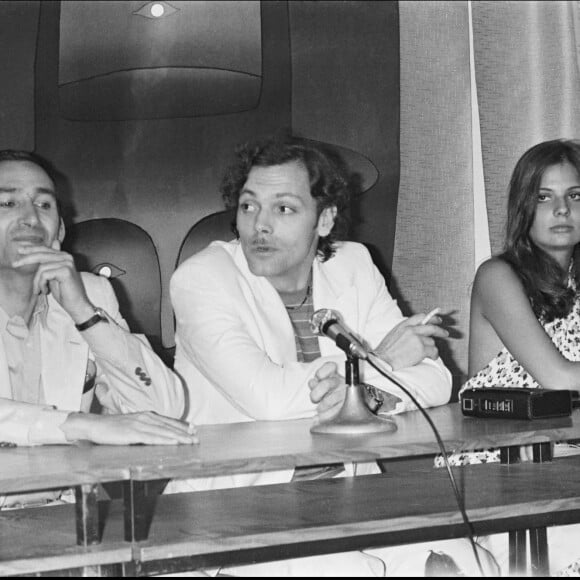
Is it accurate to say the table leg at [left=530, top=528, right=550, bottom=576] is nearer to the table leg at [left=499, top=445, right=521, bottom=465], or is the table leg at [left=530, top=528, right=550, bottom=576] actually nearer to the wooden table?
the wooden table

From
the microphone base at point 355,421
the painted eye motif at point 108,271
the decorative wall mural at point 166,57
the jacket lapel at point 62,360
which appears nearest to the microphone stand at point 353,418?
the microphone base at point 355,421

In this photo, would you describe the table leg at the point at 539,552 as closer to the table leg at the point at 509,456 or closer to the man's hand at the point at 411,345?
the table leg at the point at 509,456

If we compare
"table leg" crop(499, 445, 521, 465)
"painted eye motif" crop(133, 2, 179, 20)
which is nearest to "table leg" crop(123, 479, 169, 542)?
"table leg" crop(499, 445, 521, 465)

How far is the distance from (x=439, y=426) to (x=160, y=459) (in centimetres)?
67

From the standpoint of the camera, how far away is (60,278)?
228 cm

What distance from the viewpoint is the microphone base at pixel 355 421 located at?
6.30 feet

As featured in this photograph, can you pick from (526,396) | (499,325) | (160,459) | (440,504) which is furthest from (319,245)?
(160,459)

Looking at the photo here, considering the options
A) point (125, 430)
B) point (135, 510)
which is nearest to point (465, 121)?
point (125, 430)

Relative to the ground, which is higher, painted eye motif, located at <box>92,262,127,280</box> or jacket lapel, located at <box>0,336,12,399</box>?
painted eye motif, located at <box>92,262,127,280</box>

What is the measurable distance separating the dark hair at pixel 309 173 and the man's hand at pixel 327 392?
733 millimetres

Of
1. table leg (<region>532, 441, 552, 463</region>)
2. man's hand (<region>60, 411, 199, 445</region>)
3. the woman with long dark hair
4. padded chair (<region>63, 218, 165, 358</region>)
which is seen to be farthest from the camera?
padded chair (<region>63, 218, 165, 358</region>)

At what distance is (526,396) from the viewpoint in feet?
6.94

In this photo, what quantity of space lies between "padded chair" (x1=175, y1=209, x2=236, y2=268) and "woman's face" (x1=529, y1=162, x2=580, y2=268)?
91 cm

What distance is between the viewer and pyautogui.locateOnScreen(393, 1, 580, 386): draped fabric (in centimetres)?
346
